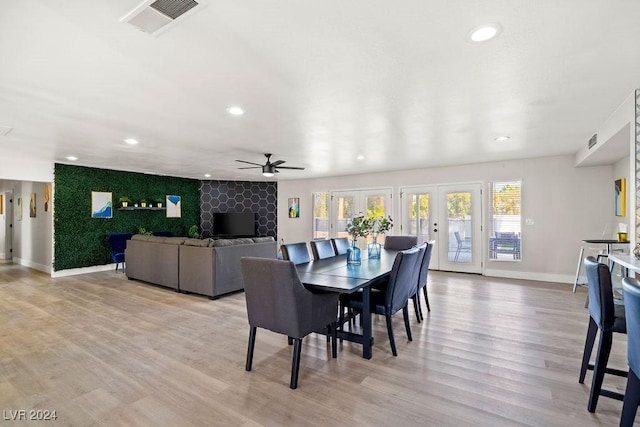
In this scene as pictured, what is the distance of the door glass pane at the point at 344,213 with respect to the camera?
8227mm

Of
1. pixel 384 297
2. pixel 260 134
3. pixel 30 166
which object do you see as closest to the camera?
pixel 384 297

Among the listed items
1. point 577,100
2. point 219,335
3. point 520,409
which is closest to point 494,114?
point 577,100

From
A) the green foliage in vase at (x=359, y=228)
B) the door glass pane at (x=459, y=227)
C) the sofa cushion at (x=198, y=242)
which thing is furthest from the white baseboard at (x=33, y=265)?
the door glass pane at (x=459, y=227)

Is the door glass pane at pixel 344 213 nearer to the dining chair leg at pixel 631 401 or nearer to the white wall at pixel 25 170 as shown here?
the white wall at pixel 25 170

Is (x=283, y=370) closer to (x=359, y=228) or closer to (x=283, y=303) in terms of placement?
(x=283, y=303)

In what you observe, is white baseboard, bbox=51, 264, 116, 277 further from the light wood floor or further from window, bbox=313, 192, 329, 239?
window, bbox=313, 192, 329, 239

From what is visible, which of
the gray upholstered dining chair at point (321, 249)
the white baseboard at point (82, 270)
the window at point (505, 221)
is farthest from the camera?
the white baseboard at point (82, 270)

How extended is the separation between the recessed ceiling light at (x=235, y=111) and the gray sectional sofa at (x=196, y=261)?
84.7 inches

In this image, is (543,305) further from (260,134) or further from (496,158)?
(260,134)

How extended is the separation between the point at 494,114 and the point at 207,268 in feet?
13.9

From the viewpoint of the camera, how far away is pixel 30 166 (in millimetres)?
6117

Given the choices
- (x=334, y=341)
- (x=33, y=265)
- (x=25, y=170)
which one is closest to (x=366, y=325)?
(x=334, y=341)

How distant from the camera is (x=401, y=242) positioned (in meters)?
4.96

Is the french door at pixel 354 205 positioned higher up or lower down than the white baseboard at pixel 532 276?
higher up
